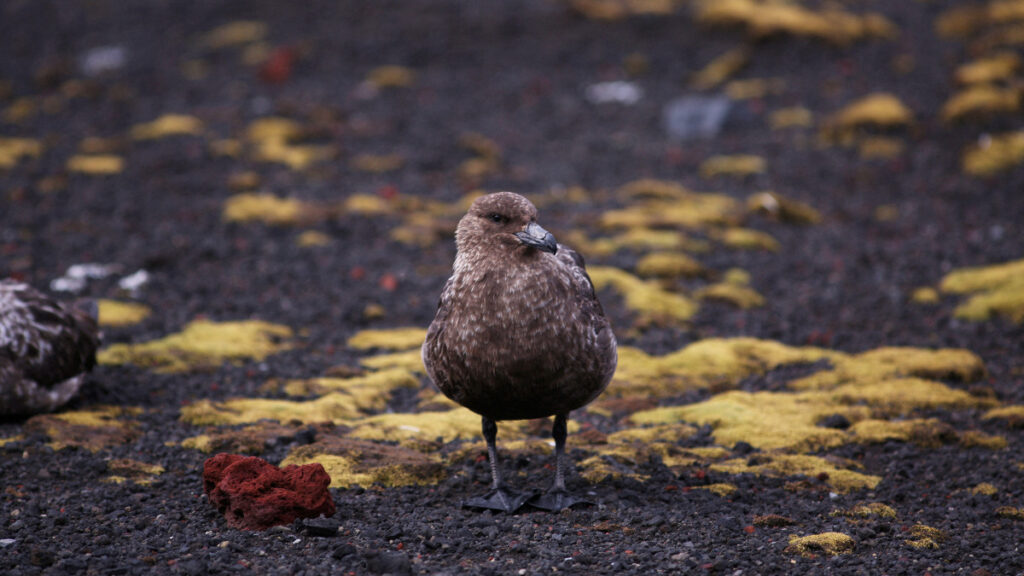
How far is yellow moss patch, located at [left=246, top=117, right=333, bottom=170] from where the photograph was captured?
61.9 feet

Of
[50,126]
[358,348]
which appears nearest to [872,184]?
[358,348]

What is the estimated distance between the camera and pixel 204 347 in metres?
11.4

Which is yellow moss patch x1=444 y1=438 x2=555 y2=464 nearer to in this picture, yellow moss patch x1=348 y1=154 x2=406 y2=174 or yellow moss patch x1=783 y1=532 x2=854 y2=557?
yellow moss patch x1=783 y1=532 x2=854 y2=557

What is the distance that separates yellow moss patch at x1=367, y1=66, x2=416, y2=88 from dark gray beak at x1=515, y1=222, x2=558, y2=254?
16859 mm

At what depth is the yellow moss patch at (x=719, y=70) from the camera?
22.2 m

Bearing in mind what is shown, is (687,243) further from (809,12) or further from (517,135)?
(809,12)

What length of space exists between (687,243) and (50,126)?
47.0 ft

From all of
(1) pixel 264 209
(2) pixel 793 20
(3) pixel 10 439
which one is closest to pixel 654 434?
(3) pixel 10 439

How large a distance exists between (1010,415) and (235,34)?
72.7 ft

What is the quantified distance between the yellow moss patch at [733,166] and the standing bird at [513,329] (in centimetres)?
1216

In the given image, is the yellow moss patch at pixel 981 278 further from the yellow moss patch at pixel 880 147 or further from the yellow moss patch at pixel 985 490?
the yellow moss patch at pixel 985 490

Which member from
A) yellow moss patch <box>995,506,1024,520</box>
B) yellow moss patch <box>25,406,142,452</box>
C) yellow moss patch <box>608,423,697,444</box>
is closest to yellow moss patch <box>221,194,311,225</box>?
yellow moss patch <box>25,406,142,452</box>

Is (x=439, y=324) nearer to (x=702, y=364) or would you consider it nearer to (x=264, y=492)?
(x=264, y=492)

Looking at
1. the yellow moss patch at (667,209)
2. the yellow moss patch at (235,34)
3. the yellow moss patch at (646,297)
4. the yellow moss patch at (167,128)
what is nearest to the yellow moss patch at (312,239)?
the yellow moss patch at (646,297)
